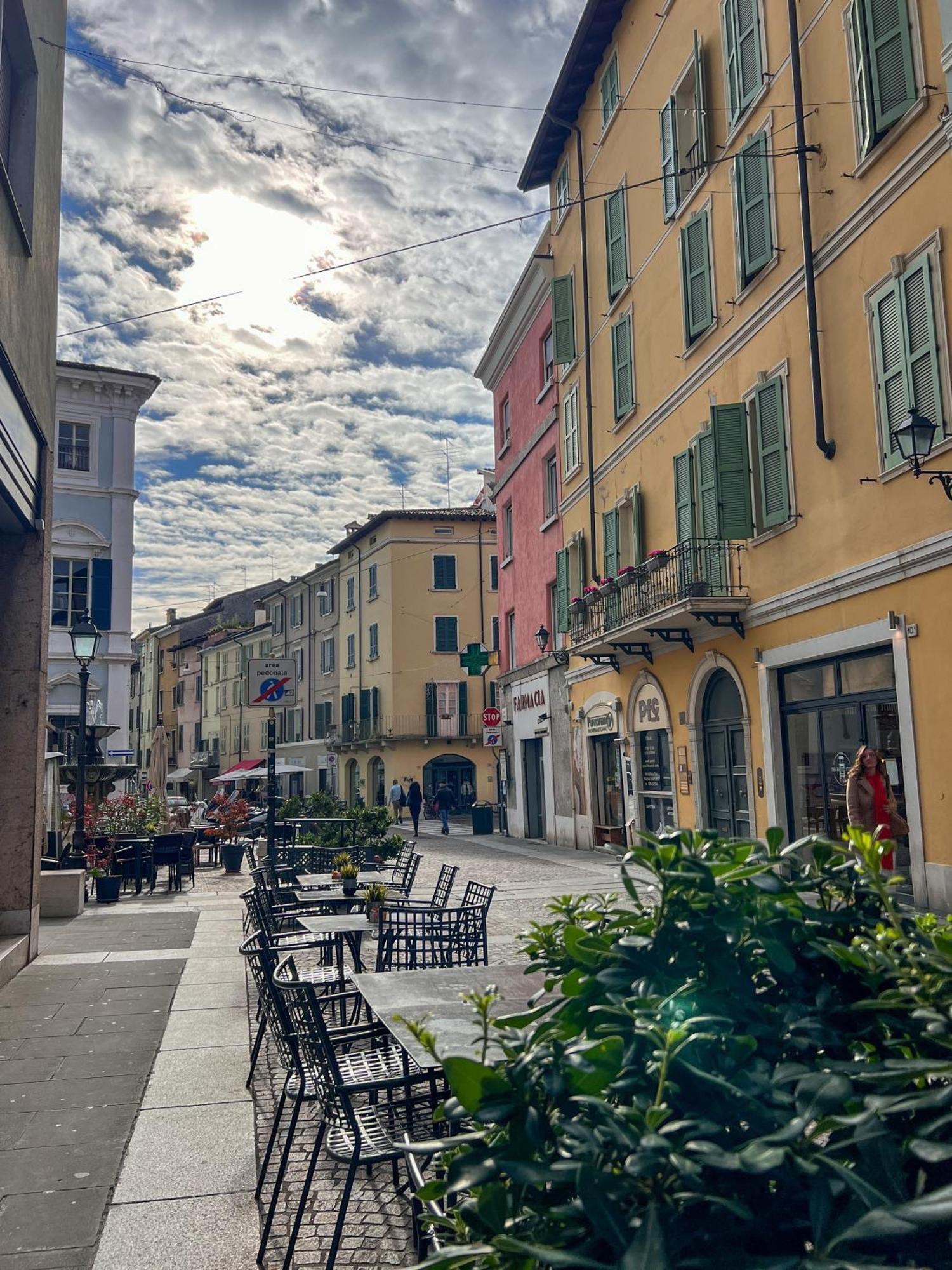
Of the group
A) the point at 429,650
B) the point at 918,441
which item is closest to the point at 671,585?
the point at 918,441

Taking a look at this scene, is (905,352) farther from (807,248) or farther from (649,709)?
(649,709)

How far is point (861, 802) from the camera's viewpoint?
10188 mm

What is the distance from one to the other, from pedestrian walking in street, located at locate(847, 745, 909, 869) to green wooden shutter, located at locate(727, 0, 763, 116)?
28.5 feet

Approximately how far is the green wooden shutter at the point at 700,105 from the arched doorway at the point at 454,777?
31.2 meters

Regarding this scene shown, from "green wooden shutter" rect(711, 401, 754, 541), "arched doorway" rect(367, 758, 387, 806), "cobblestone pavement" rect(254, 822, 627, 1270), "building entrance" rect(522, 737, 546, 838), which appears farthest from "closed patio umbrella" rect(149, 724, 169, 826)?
"green wooden shutter" rect(711, 401, 754, 541)

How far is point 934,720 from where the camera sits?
9.93 metres

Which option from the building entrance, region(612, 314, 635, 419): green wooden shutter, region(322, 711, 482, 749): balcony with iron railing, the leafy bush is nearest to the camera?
the leafy bush

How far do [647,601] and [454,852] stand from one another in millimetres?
8910

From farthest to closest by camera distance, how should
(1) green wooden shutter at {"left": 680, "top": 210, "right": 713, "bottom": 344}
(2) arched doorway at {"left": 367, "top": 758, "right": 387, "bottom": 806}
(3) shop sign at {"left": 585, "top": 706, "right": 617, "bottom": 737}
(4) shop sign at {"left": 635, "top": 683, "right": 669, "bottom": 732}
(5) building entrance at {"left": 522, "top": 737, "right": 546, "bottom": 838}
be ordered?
(2) arched doorway at {"left": 367, "top": 758, "right": 387, "bottom": 806} < (5) building entrance at {"left": 522, "top": 737, "right": 546, "bottom": 838} < (3) shop sign at {"left": 585, "top": 706, "right": 617, "bottom": 737} < (4) shop sign at {"left": 635, "top": 683, "right": 669, "bottom": 732} < (1) green wooden shutter at {"left": 680, "top": 210, "right": 713, "bottom": 344}

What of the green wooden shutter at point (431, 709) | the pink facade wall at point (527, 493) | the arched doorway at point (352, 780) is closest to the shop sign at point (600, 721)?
the pink facade wall at point (527, 493)

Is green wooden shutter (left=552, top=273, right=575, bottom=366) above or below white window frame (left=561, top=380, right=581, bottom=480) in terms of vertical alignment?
above

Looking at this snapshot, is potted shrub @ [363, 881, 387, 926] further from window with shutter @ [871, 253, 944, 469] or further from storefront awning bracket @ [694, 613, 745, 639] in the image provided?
storefront awning bracket @ [694, 613, 745, 639]

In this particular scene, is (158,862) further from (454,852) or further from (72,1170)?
(72,1170)

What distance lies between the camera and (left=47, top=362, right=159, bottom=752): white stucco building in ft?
91.9
